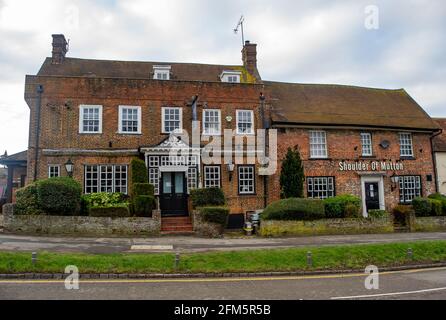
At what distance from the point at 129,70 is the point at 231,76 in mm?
6764

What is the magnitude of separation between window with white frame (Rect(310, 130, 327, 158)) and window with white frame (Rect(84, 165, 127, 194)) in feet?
37.7

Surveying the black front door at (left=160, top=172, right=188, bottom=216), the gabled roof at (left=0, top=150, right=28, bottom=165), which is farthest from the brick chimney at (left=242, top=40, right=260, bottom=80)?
the gabled roof at (left=0, top=150, right=28, bottom=165)

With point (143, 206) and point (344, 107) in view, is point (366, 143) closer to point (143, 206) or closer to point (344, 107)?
point (344, 107)

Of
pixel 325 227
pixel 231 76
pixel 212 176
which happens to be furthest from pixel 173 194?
pixel 231 76

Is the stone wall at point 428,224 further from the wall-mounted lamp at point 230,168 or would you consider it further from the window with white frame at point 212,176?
the window with white frame at point 212,176

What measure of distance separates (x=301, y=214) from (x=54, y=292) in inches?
526

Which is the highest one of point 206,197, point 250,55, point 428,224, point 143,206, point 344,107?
point 250,55

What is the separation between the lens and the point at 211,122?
2311cm

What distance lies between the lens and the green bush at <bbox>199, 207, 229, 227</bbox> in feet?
60.1

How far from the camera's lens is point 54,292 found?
8.23 meters

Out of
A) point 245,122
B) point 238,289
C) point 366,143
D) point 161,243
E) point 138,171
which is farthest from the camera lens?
point 366,143

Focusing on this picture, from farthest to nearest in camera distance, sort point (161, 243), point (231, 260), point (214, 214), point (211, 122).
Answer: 1. point (211, 122)
2. point (214, 214)
3. point (161, 243)
4. point (231, 260)

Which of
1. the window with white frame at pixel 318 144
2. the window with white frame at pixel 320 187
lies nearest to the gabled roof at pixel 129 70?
the window with white frame at pixel 318 144
